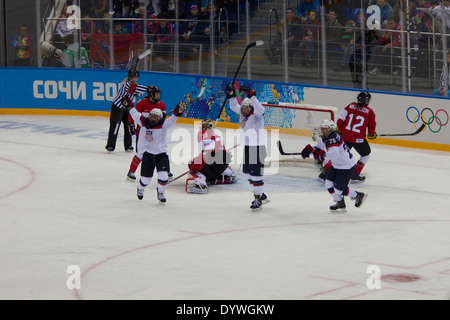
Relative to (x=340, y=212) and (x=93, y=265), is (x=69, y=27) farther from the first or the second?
(x=93, y=265)

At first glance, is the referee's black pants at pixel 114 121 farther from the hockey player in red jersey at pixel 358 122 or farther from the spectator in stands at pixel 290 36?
the hockey player in red jersey at pixel 358 122

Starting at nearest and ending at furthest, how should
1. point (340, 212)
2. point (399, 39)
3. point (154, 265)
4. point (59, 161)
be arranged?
point (154, 265)
point (340, 212)
point (59, 161)
point (399, 39)

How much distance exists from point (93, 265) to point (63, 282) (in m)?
0.61

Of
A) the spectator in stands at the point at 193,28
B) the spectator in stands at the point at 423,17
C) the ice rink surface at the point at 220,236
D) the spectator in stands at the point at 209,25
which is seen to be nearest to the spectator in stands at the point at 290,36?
the spectator in stands at the point at 209,25

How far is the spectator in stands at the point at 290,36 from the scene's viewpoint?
17.0 m

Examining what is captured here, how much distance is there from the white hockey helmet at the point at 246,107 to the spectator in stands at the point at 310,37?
593 cm

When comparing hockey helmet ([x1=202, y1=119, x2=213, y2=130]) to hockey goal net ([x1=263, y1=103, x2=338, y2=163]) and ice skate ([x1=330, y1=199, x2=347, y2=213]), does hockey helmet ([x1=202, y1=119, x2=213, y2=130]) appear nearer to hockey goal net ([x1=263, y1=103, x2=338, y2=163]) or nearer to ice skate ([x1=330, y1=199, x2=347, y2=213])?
hockey goal net ([x1=263, y1=103, x2=338, y2=163])

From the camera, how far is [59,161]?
46.8 feet

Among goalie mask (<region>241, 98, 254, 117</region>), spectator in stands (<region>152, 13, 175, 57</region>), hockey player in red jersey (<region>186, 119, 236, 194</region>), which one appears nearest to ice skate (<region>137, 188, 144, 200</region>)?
hockey player in red jersey (<region>186, 119, 236, 194</region>)

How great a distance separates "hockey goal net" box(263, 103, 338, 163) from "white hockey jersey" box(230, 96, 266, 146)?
2945 millimetres

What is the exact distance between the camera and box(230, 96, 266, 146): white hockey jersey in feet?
36.3

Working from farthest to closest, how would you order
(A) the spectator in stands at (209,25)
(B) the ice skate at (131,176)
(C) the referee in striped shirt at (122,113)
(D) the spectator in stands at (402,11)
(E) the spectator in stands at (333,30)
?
(A) the spectator in stands at (209,25), (E) the spectator in stands at (333,30), (D) the spectator in stands at (402,11), (C) the referee in striped shirt at (122,113), (B) the ice skate at (131,176)

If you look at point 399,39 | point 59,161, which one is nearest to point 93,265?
point 59,161

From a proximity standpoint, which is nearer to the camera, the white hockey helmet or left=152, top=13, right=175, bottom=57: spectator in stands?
the white hockey helmet
